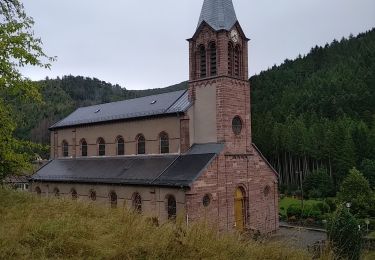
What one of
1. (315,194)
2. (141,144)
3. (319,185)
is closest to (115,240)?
(141,144)

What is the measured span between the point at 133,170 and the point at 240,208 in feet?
26.2

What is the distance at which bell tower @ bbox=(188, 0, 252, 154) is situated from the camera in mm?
26359

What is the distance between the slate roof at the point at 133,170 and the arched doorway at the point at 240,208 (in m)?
3.57

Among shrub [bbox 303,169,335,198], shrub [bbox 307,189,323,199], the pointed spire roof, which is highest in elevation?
the pointed spire roof

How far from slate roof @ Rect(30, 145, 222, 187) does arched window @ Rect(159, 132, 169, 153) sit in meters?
0.50

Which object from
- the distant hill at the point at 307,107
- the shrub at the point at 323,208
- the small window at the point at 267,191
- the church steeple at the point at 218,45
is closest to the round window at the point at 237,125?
the church steeple at the point at 218,45

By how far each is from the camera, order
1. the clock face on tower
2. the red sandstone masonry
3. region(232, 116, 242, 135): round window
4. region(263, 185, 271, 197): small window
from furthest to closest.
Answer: region(263, 185, 271, 197): small window, the clock face on tower, region(232, 116, 242, 135): round window, the red sandstone masonry

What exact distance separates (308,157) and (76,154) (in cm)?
4563

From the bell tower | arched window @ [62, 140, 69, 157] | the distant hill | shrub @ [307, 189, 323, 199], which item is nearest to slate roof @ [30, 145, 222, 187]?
arched window @ [62, 140, 69, 157]

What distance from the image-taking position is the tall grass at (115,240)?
7203mm

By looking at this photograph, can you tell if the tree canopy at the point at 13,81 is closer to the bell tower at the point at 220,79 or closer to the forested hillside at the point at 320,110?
the bell tower at the point at 220,79

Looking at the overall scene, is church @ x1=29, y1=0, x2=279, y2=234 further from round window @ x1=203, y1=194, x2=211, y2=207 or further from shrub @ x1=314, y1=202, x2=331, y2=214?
shrub @ x1=314, y1=202, x2=331, y2=214

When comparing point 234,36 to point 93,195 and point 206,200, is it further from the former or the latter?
point 93,195

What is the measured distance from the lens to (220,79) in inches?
1041
